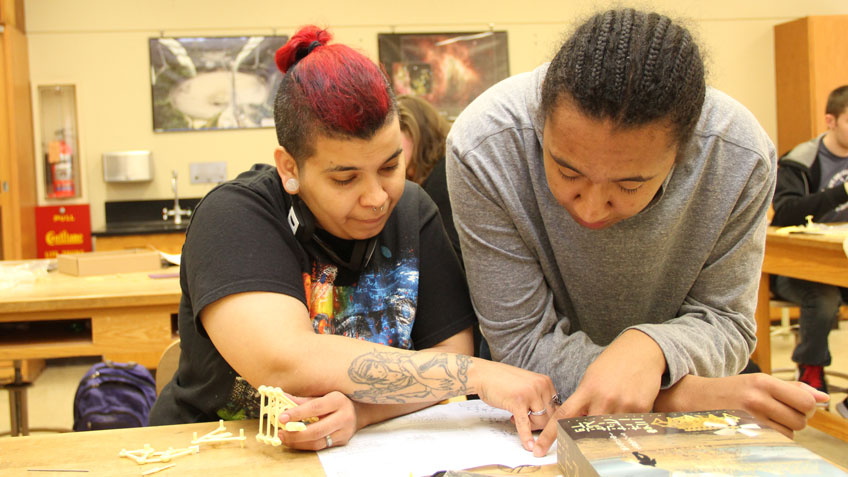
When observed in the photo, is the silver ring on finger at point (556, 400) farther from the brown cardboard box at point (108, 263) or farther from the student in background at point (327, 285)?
the brown cardboard box at point (108, 263)

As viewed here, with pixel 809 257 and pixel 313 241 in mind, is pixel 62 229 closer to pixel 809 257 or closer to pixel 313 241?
pixel 313 241

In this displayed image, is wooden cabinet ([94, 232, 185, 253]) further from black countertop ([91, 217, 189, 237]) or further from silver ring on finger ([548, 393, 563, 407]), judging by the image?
silver ring on finger ([548, 393, 563, 407])

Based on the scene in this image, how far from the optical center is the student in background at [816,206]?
328 centimetres

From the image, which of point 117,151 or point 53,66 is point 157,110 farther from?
point 53,66

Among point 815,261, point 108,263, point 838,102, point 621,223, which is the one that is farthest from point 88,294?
point 838,102

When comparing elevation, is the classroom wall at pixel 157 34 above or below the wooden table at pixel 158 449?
above

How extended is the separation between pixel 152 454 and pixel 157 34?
176 inches

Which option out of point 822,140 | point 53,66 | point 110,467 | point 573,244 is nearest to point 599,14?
point 573,244

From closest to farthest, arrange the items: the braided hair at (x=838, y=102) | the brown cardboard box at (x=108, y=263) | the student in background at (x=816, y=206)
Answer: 1. the brown cardboard box at (x=108, y=263)
2. the student in background at (x=816, y=206)
3. the braided hair at (x=838, y=102)

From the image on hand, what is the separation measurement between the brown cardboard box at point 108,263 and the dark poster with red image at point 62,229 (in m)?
2.10

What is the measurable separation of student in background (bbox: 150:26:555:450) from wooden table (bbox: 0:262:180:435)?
977 millimetres

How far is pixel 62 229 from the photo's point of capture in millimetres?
4656

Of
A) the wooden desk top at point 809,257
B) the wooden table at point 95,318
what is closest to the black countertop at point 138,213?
the wooden table at point 95,318

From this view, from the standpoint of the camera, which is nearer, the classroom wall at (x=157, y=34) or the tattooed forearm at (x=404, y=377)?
the tattooed forearm at (x=404, y=377)
